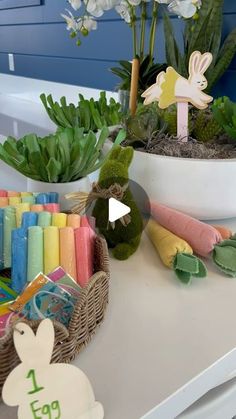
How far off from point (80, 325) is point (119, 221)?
20 cm

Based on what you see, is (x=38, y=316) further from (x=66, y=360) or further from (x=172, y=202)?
(x=172, y=202)

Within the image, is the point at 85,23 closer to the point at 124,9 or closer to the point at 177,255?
the point at 124,9

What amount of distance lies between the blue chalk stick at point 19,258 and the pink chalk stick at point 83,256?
0.19 feet

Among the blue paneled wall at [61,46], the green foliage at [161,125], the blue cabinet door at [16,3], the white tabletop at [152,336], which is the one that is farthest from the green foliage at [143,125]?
the blue cabinet door at [16,3]

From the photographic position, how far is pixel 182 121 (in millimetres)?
679

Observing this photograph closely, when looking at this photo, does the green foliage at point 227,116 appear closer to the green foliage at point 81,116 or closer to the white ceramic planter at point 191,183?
the white ceramic planter at point 191,183

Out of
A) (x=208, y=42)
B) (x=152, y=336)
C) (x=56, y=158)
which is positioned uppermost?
(x=208, y=42)

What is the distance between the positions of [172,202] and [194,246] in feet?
0.33

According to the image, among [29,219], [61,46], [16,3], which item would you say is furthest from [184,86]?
[16,3]

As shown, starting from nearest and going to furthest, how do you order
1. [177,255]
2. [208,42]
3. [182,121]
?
1. [177,255]
2. [182,121]
3. [208,42]

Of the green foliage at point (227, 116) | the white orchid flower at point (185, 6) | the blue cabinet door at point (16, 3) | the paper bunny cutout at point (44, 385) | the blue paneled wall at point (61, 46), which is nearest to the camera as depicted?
the paper bunny cutout at point (44, 385)

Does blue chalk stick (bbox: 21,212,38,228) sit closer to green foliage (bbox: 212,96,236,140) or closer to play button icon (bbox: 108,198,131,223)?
play button icon (bbox: 108,198,131,223)

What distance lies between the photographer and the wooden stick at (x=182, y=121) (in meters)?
0.66

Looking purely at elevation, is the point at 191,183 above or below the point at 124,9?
below
